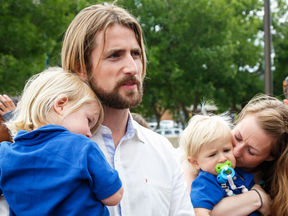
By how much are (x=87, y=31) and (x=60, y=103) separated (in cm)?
56

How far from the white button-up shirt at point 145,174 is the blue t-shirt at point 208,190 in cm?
25

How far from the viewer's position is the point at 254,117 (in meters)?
2.89

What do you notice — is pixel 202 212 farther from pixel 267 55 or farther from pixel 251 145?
pixel 267 55

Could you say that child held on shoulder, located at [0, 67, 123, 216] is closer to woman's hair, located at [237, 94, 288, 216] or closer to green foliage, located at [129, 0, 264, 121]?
woman's hair, located at [237, 94, 288, 216]

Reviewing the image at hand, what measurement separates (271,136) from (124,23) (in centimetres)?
160

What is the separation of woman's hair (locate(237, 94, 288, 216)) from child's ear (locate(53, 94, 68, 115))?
171 cm

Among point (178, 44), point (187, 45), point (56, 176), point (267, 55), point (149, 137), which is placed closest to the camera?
point (56, 176)

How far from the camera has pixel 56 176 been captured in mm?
1689

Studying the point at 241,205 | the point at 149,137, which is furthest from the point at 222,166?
the point at 149,137

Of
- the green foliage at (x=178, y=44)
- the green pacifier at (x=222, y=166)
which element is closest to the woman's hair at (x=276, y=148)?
the green pacifier at (x=222, y=166)

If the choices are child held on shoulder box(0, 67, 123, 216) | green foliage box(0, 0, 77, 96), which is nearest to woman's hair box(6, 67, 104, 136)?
child held on shoulder box(0, 67, 123, 216)

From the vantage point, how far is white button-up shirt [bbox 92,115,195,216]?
2.12 meters

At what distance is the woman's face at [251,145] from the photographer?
2766 millimetres

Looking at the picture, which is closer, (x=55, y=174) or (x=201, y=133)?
(x=55, y=174)
